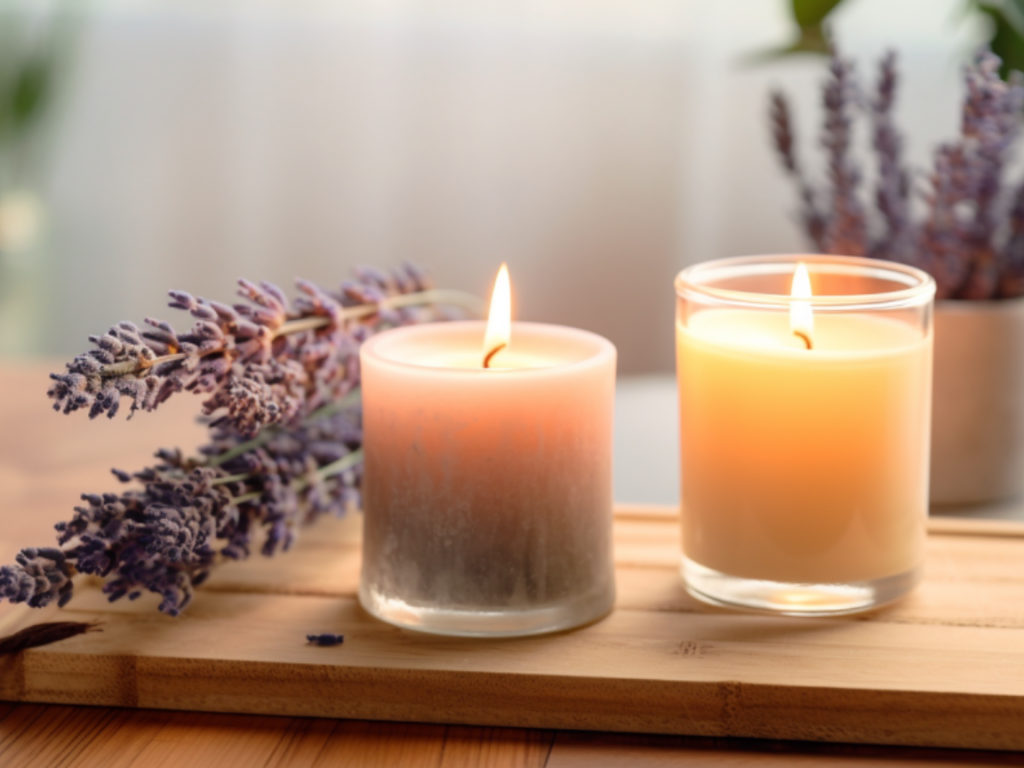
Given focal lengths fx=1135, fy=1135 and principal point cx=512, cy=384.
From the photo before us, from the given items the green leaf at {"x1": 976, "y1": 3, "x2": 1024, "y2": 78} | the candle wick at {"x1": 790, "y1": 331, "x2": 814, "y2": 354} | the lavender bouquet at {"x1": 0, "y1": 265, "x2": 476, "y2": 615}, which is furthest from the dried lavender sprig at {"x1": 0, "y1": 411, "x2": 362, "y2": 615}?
the green leaf at {"x1": 976, "y1": 3, "x2": 1024, "y2": 78}

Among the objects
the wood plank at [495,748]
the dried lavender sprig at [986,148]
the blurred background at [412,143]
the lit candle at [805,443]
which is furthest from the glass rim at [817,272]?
the blurred background at [412,143]

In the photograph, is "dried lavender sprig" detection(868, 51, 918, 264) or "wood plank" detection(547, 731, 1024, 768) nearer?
"wood plank" detection(547, 731, 1024, 768)

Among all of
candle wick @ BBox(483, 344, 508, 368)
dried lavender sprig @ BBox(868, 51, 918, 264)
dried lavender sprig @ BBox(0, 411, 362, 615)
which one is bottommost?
dried lavender sprig @ BBox(0, 411, 362, 615)

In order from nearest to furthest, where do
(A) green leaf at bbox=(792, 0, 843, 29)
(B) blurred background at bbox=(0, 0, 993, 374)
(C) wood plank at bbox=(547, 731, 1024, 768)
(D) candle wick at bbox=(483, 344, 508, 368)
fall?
(C) wood plank at bbox=(547, 731, 1024, 768)
(D) candle wick at bbox=(483, 344, 508, 368)
(A) green leaf at bbox=(792, 0, 843, 29)
(B) blurred background at bbox=(0, 0, 993, 374)

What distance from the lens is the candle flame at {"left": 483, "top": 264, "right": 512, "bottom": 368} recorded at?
556 mm

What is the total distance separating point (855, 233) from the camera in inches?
29.4

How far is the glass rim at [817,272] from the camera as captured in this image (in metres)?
0.52

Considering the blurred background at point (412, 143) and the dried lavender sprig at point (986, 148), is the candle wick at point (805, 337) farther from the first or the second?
the blurred background at point (412, 143)

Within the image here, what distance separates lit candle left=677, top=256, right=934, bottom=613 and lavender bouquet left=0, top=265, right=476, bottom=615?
0.63 feet

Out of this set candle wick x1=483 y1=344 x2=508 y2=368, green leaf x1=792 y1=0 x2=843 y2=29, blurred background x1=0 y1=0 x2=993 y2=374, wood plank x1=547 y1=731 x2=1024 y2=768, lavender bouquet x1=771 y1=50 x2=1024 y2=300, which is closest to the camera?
wood plank x1=547 y1=731 x2=1024 y2=768

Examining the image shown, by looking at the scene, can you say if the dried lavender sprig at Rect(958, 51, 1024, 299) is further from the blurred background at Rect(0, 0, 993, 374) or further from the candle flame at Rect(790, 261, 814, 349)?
the blurred background at Rect(0, 0, 993, 374)

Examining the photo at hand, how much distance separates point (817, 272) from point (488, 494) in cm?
23

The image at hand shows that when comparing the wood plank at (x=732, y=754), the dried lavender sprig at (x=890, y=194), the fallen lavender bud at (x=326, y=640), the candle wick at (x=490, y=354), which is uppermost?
the dried lavender sprig at (x=890, y=194)

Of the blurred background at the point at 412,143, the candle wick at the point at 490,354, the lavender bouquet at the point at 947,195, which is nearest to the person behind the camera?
the candle wick at the point at 490,354
